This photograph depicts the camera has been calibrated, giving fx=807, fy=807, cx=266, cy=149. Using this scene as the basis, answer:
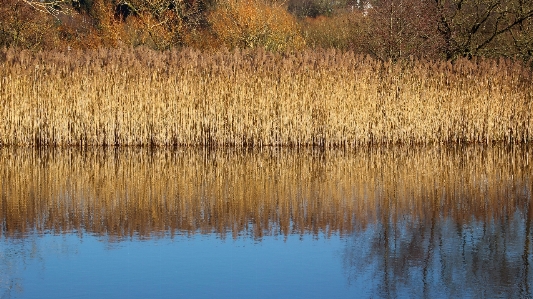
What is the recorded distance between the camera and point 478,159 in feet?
50.2

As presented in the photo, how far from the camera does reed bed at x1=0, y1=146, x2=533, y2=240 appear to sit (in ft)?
30.0

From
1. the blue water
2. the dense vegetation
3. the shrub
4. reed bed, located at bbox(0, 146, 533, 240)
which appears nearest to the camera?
the blue water

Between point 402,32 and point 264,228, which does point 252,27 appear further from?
point 264,228

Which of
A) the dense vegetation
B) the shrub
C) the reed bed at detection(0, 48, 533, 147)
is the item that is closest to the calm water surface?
the reed bed at detection(0, 48, 533, 147)

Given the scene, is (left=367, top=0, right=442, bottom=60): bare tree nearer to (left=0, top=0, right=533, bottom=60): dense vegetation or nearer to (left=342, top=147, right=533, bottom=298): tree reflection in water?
(left=0, top=0, right=533, bottom=60): dense vegetation

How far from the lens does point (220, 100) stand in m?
17.2

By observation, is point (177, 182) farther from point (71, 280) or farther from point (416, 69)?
point (416, 69)

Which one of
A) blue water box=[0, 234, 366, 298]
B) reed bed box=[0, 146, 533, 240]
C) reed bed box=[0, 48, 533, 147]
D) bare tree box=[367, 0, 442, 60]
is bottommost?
blue water box=[0, 234, 366, 298]

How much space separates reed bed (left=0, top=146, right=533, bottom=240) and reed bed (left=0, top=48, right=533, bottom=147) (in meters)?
0.81

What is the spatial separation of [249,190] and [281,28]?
69.1 ft

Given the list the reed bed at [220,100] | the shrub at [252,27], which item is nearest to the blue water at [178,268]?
the reed bed at [220,100]

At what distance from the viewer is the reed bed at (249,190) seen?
360 inches

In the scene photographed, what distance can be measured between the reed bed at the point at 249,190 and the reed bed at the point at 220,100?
0.81 metres

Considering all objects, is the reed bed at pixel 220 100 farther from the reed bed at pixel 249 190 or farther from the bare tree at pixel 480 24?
Result: the bare tree at pixel 480 24
